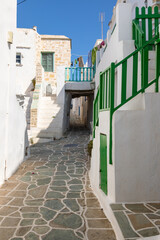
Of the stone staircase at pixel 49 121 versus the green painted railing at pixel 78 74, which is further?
the green painted railing at pixel 78 74

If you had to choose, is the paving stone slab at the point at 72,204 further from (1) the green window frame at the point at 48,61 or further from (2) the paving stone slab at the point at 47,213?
(1) the green window frame at the point at 48,61

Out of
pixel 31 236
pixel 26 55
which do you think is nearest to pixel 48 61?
pixel 26 55

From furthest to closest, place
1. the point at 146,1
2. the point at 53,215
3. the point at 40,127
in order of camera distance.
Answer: the point at 40,127 → the point at 146,1 → the point at 53,215

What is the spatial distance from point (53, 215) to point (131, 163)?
72.6 inches

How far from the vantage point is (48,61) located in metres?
19.1

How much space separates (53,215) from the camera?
3855 mm

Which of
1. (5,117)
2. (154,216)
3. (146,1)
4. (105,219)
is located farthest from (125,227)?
(146,1)

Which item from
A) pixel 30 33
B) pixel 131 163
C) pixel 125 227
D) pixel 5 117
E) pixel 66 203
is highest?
pixel 30 33

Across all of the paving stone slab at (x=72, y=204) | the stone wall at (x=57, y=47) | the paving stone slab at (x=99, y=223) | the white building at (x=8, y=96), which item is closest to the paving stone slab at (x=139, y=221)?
the paving stone slab at (x=99, y=223)

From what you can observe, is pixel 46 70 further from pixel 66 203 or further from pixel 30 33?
pixel 66 203

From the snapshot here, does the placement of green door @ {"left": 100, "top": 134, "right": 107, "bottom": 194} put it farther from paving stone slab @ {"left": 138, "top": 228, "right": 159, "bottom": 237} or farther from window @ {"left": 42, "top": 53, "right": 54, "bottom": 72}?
window @ {"left": 42, "top": 53, "right": 54, "bottom": 72}

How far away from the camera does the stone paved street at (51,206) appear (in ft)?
10.7

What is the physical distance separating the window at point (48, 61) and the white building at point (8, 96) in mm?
12853

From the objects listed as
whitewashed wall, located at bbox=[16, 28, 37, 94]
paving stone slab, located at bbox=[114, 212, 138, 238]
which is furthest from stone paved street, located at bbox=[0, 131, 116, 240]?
whitewashed wall, located at bbox=[16, 28, 37, 94]
